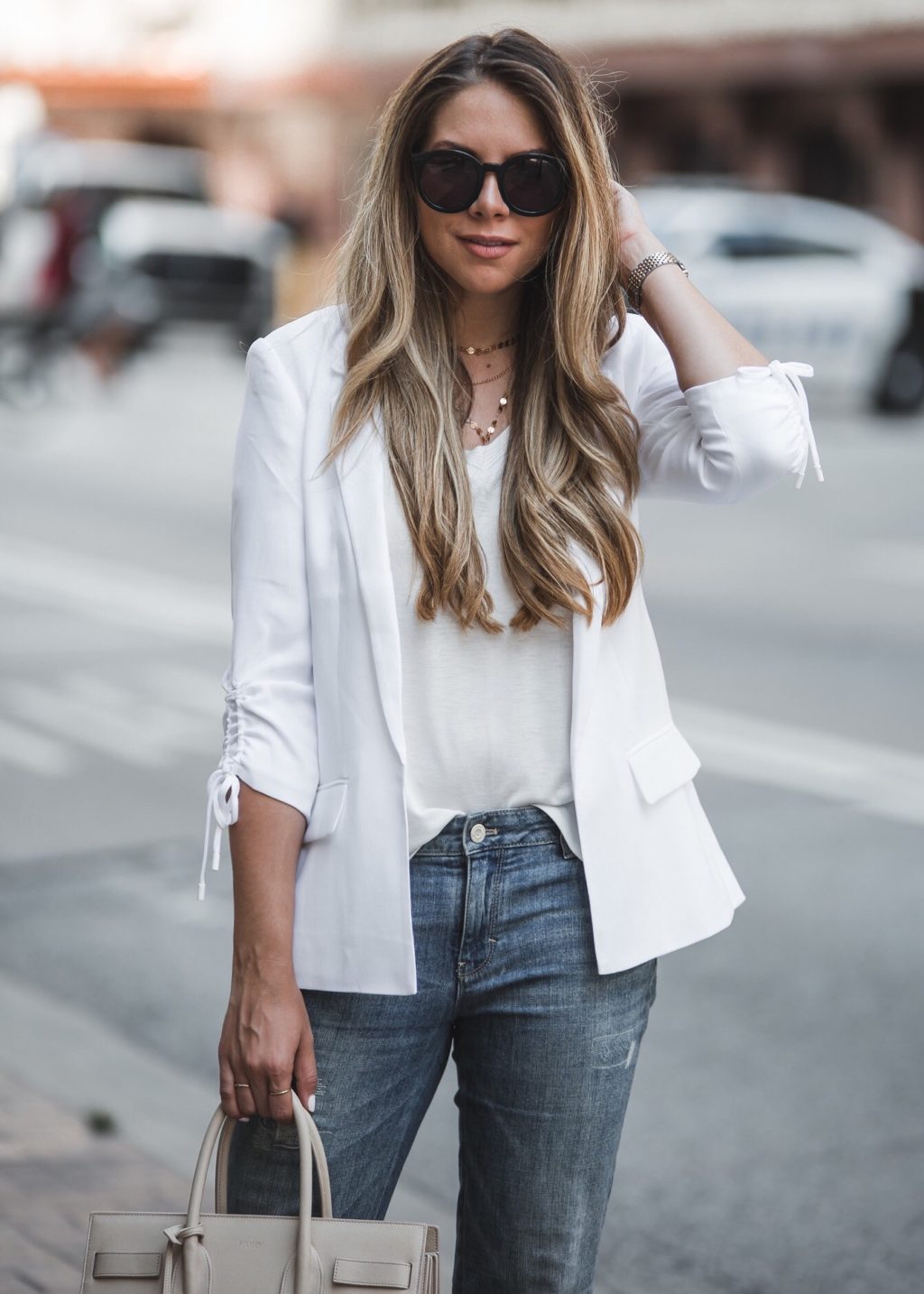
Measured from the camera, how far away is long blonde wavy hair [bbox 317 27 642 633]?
2.15m

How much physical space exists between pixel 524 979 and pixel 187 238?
2431 centimetres

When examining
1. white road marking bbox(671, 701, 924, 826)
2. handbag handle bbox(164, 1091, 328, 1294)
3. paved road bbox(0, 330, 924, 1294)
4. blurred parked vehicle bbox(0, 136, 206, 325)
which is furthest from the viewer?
blurred parked vehicle bbox(0, 136, 206, 325)

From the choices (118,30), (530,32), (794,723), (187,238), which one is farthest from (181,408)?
(118,30)

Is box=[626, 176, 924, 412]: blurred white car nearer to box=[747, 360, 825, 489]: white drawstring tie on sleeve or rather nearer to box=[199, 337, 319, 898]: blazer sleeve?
box=[747, 360, 825, 489]: white drawstring tie on sleeve

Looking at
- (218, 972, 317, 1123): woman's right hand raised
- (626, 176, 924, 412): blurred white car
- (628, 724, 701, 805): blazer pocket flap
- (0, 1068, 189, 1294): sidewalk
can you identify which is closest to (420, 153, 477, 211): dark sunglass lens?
(628, 724, 701, 805): blazer pocket flap

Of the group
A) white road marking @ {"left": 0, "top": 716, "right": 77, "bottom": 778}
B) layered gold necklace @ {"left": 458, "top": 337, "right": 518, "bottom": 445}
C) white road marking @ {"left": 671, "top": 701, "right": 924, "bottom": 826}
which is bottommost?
white road marking @ {"left": 0, "top": 716, "right": 77, "bottom": 778}

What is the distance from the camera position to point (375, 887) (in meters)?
2.13

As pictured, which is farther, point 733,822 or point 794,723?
point 794,723

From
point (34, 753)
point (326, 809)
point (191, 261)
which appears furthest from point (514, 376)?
point (191, 261)

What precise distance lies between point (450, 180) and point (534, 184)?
0.31ft

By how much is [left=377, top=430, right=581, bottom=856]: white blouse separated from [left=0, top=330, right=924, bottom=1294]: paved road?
1891 millimetres

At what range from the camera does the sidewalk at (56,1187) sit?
3.55 metres

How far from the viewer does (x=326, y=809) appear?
7.09 ft

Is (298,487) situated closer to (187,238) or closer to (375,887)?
(375,887)
